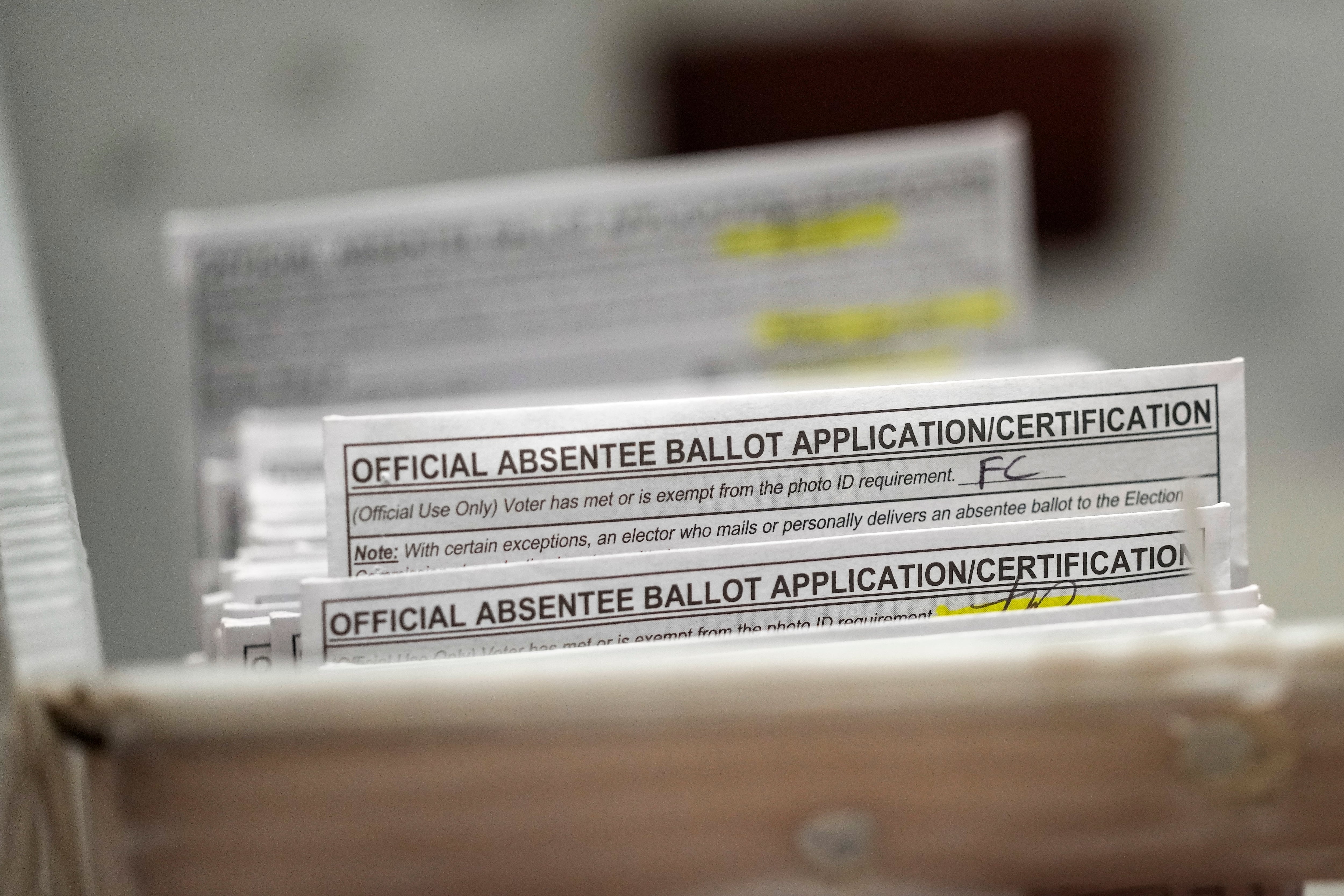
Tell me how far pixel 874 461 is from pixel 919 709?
82 millimetres

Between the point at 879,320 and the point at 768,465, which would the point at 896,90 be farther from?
the point at 768,465

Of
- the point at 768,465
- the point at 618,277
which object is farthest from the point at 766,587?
the point at 618,277

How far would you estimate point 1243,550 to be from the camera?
0.28 metres

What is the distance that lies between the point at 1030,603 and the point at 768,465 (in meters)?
0.08

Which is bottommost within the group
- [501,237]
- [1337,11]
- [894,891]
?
[894,891]

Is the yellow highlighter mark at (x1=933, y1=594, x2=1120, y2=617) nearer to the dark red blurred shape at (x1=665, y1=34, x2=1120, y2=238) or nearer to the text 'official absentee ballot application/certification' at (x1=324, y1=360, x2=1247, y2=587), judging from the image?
the text 'official absentee ballot application/certification' at (x1=324, y1=360, x2=1247, y2=587)

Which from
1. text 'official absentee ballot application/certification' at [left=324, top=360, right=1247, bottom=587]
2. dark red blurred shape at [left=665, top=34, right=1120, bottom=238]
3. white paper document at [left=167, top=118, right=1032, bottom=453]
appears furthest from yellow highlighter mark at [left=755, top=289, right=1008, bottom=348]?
dark red blurred shape at [left=665, top=34, right=1120, bottom=238]

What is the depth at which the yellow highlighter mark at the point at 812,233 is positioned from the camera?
51 cm

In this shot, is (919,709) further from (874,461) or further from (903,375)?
(903,375)

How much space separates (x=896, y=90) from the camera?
3.26 ft

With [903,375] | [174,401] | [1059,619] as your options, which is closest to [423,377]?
[903,375]

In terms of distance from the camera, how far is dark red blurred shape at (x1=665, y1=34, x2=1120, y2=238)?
985 mm

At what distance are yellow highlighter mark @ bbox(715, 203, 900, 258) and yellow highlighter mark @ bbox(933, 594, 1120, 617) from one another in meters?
0.27

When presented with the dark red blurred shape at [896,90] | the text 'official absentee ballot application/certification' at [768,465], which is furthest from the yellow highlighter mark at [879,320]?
the dark red blurred shape at [896,90]
